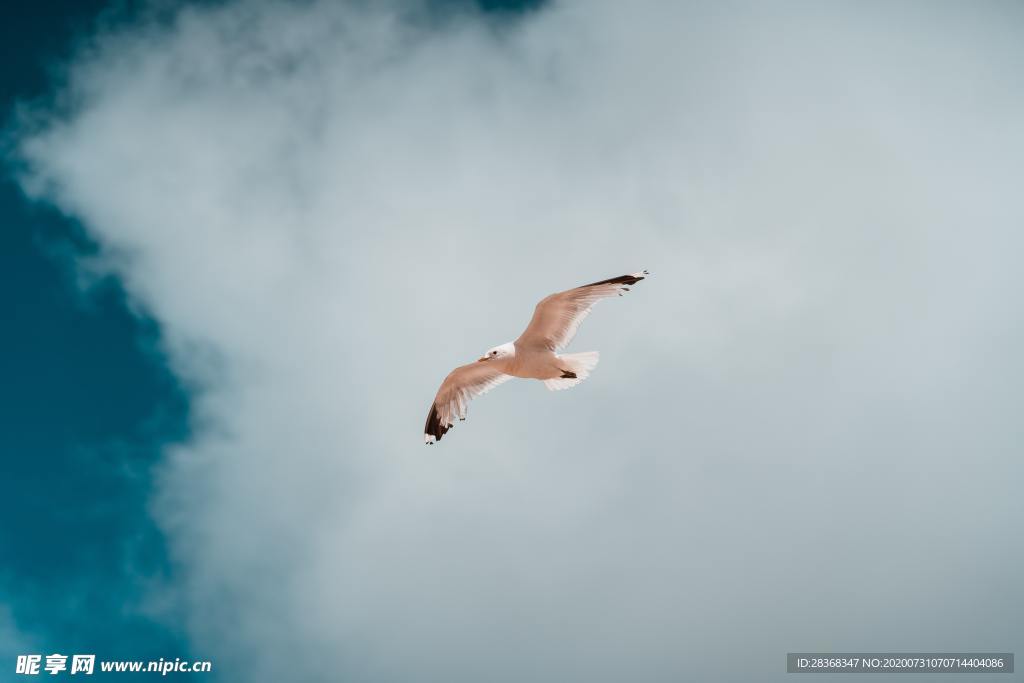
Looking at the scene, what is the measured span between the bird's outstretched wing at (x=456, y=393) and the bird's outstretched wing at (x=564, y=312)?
114cm

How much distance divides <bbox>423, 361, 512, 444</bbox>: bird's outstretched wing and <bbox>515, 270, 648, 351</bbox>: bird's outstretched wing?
1.14 metres

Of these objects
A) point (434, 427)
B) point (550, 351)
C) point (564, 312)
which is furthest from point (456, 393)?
point (564, 312)

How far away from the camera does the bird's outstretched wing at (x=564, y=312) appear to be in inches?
631

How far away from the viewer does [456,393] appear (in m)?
17.9

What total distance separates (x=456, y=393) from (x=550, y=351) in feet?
6.83

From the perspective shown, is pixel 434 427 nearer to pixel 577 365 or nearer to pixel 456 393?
pixel 456 393

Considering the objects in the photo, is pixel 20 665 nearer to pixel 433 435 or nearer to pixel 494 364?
pixel 433 435

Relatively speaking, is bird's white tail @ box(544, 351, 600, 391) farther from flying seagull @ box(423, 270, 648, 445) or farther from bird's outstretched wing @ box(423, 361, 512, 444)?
bird's outstretched wing @ box(423, 361, 512, 444)

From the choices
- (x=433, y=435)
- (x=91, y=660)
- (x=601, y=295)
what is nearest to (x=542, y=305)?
(x=601, y=295)

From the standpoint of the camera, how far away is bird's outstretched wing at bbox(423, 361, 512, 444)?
1759 cm

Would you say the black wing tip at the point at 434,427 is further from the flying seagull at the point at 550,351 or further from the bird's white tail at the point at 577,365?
the bird's white tail at the point at 577,365

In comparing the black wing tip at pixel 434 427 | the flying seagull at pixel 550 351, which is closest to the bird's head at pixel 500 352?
the flying seagull at pixel 550 351

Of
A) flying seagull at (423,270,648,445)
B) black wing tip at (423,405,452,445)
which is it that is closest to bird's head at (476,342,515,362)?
flying seagull at (423,270,648,445)

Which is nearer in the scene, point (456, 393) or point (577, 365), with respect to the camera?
point (577, 365)
